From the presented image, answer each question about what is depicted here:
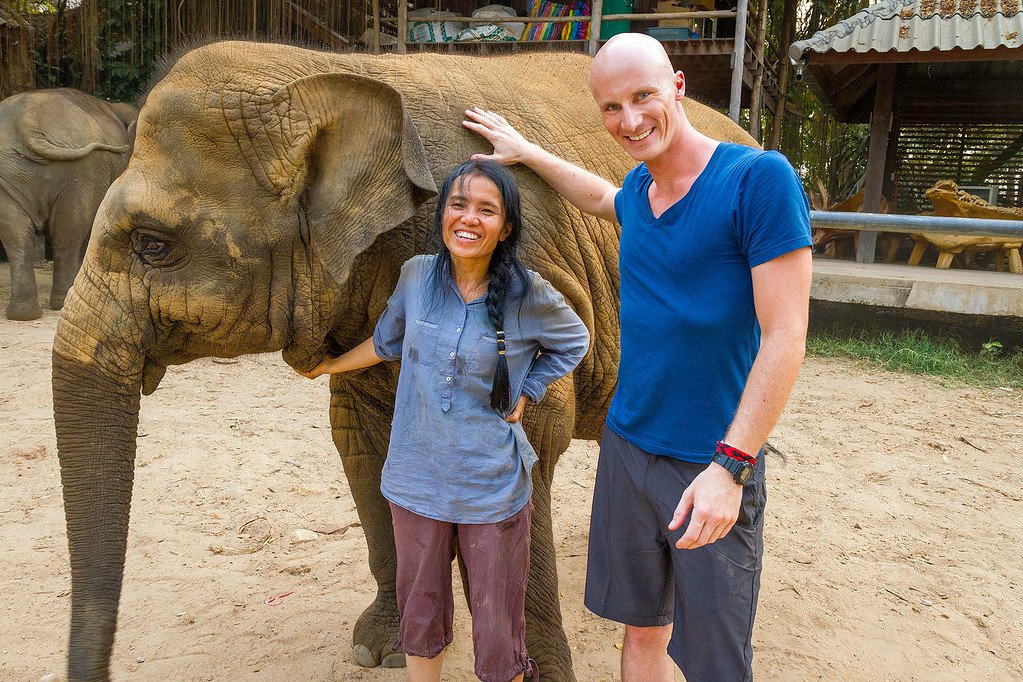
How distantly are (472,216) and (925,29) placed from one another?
9.53 metres

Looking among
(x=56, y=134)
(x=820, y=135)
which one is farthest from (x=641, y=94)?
(x=820, y=135)

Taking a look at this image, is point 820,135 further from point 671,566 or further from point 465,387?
point 465,387

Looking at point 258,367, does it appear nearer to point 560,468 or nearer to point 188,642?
point 560,468

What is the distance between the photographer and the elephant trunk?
2314 millimetres

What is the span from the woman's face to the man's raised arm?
31 cm

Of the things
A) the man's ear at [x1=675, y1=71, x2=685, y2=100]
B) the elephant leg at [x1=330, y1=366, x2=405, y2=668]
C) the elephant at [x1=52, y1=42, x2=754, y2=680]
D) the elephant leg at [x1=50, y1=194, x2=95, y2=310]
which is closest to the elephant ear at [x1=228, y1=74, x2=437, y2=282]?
the elephant at [x1=52, y1=42, x2=754, y2=680]

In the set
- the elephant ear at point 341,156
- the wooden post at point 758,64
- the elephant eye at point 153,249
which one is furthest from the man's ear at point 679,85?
the wooden post at point 758,64

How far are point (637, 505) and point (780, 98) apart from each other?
579 inches

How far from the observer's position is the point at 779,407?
70.2 inches

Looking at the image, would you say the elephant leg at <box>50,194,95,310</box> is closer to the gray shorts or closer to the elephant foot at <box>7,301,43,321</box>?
the elephant foot at <box>7,301,43,321</box>

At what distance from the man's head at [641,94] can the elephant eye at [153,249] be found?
1269 millimetres

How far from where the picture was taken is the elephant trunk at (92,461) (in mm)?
2314

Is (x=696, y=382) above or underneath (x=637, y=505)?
above

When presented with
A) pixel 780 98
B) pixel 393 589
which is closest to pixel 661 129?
pixel 393 589
